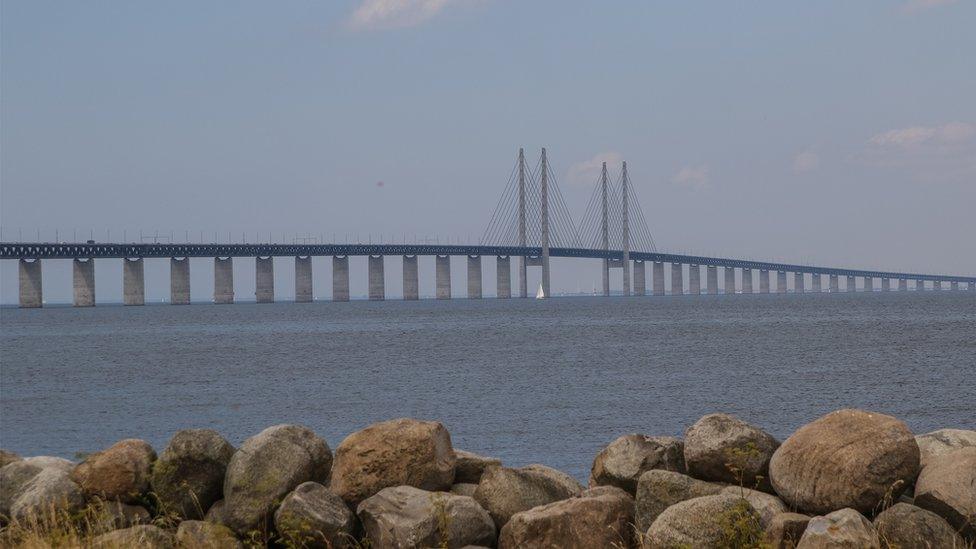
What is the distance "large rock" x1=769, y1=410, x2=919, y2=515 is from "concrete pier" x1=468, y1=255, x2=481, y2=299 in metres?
153

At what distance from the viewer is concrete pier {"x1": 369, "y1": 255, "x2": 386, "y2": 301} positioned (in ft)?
555

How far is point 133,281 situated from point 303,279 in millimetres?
22705

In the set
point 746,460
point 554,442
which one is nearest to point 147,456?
point 746,460

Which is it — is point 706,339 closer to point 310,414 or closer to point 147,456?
point 310,414

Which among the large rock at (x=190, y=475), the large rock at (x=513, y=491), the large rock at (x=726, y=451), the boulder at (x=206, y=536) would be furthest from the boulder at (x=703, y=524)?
the large rock at (x=190, y=475)

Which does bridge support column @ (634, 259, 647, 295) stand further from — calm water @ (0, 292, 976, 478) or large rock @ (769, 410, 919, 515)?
large rock @ (769, 410, 919, 515)

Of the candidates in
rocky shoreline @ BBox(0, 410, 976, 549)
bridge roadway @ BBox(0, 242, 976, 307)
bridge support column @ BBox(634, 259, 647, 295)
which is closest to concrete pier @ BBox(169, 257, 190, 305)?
bridge roadway @ BBox(0, 242, 976, 307)

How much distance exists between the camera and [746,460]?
1030 centimetres

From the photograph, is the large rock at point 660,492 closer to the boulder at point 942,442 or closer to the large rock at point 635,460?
the large rock at point 635,460

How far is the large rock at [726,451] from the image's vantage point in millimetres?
10352

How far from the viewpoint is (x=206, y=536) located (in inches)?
408

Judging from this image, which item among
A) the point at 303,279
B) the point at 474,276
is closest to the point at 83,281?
the point at 303,279

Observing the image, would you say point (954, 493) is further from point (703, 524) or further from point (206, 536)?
point (206, 536)

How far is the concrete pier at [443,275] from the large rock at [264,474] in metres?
151
